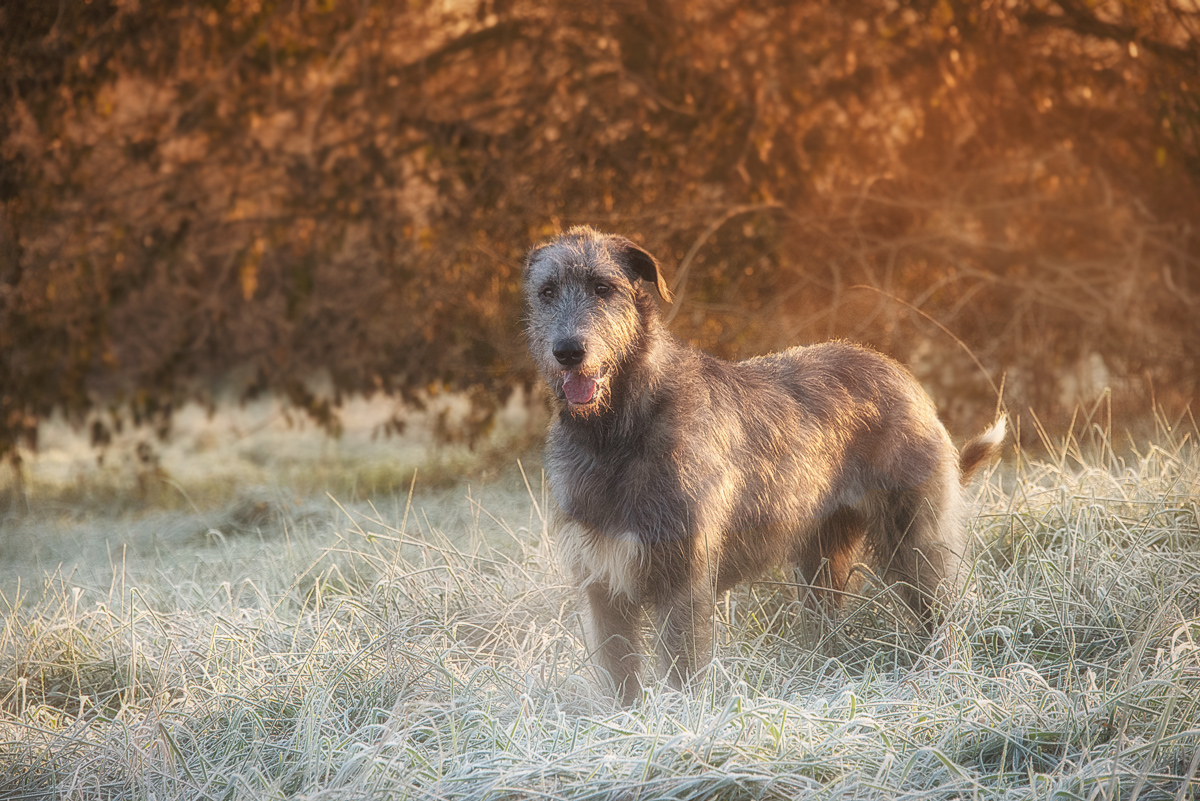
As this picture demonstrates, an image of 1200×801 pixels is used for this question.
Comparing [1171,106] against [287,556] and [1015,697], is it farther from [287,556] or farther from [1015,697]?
[287,556]

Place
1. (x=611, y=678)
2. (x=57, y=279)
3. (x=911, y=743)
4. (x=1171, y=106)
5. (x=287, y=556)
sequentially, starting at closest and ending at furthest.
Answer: (x=911, y=743) → (x=611, y=678) → (x=287, y=556) → (x=1171, y=106) → (x=57, y=279)

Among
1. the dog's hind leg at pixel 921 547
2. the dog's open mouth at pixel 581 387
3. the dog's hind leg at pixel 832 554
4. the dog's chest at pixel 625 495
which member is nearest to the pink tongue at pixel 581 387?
the dog's open mouth at pixel 581 387

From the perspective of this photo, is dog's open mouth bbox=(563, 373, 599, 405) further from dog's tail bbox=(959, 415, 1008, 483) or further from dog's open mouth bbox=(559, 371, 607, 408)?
dog's tail bbox=(959, 415, 1008, 483)

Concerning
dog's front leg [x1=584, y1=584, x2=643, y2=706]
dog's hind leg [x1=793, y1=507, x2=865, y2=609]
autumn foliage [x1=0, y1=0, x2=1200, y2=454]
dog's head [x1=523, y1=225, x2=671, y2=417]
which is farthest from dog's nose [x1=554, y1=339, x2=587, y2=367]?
autumn foliage [x1=0, y1=0, x2=1200, y2=454]

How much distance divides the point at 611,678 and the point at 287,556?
2.18 metres

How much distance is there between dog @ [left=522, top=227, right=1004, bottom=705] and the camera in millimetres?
3168

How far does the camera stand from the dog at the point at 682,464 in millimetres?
3168

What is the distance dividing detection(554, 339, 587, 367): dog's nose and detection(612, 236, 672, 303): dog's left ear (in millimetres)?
452

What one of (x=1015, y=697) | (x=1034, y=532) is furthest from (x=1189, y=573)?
(x=1015, y=697)

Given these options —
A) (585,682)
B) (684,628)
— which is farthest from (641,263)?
(585,682)

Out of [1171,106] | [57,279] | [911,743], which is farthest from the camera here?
[57,279]

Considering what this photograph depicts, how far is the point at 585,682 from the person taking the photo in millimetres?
3398

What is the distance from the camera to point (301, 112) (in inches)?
285

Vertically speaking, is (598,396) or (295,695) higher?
(598,396)
